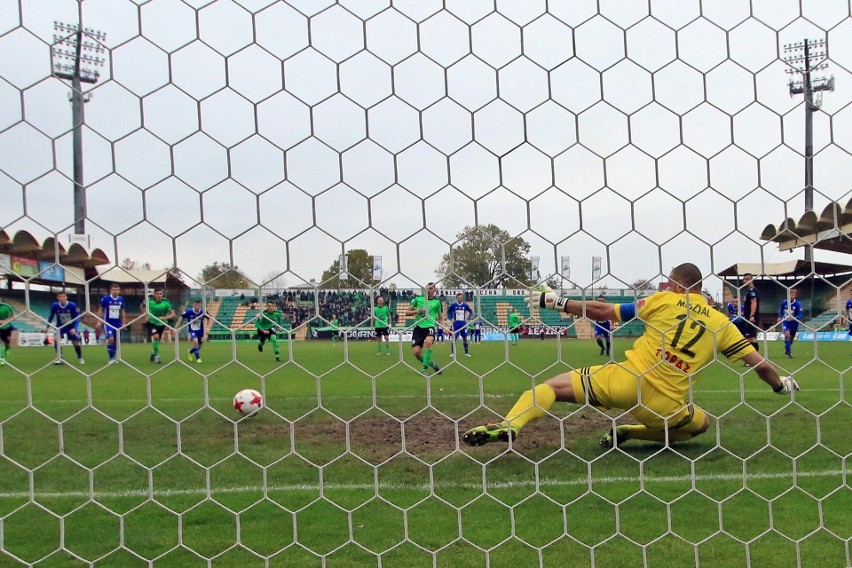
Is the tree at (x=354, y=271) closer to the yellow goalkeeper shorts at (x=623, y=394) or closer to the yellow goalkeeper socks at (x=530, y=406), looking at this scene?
the yellow goalkeeper socks at (x=530, y=406)

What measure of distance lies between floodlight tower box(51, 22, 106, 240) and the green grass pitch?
58cm

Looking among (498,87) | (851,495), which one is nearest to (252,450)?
(498,87)

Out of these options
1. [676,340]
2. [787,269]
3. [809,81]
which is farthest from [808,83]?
[676,340]

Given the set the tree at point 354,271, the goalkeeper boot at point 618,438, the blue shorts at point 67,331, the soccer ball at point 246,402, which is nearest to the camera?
the tree at point 354,271

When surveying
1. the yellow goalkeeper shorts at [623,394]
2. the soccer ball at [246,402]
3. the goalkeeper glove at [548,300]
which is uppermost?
the goalkeeper glove at [548,300]

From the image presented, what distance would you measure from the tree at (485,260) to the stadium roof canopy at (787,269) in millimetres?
838

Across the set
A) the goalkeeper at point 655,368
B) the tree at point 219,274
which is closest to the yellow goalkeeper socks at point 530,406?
the goalkeeper at point 655,368

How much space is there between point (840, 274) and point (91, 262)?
9.96 feet

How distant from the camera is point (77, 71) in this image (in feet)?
8.67

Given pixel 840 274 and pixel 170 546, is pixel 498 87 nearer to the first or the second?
pixel 840 274

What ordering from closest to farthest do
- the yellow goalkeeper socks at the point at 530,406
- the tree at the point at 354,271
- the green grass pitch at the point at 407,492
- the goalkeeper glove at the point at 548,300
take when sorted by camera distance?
the tree at the point at 354,271 < the green grass pitch at the point at 407,492 < the goalkeeper glove at the point at 548,300 < the yellow goalkeeper socks at the point at 530,406

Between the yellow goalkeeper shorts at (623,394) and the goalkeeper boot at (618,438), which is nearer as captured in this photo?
the yellow goalkeeper shorts at (623,394)

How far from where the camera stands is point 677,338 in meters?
3.98

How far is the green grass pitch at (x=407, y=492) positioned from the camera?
9.13ft
